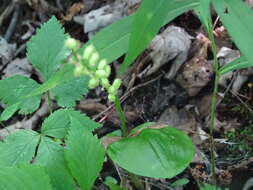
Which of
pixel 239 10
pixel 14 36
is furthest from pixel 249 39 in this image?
pixel 14 36

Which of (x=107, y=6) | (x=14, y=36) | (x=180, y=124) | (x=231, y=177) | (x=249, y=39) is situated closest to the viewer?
(x=249, y=39)

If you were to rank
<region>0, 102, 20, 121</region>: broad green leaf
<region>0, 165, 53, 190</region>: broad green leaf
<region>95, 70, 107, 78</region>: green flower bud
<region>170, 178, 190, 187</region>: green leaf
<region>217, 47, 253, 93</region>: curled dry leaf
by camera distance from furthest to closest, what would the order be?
<region>217, 47, 253, 93</region>: curled dry leaf < <region>170, 178, 190, 187</region>: green leaf < <region>0, 102, 20, 121</region>: broad green leaf < <region>0, 165, 53, 190</region>: broad green leaf < <region>95, 70, 107, 78</region>: green flower bud

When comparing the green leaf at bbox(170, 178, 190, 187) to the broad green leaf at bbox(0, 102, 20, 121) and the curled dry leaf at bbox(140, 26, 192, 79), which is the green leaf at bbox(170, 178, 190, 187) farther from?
the broad green leaf at bbox(0, 102, 20, 121)

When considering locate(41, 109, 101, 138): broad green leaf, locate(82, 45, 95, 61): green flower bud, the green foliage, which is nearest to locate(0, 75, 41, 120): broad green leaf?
the green foliage

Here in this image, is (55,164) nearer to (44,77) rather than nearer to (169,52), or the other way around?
(44,77)

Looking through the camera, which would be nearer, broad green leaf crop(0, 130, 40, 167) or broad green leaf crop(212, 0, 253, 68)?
broad green leaf crop(212, 0, 253, 68)

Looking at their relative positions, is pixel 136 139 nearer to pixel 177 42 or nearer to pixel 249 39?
pixel 249 39

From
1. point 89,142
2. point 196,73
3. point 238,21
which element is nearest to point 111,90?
point 89,142

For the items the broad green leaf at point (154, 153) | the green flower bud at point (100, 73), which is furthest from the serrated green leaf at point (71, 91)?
the green flower bud at point (100, 73)
